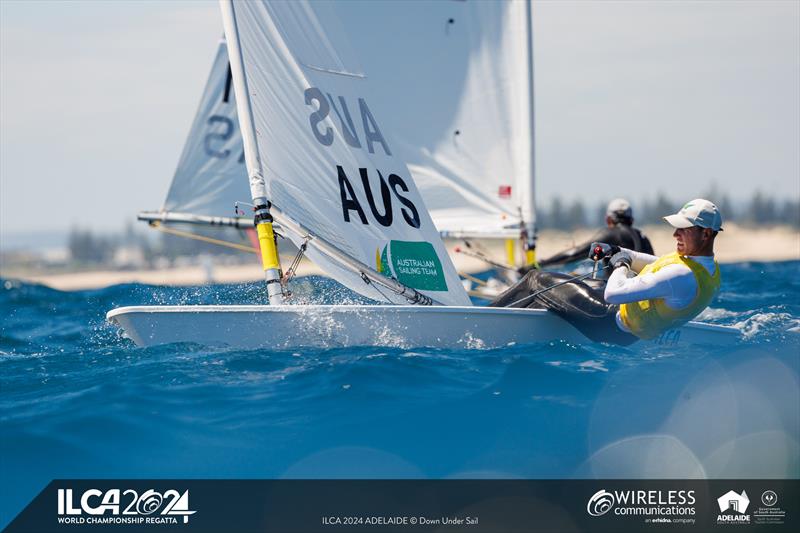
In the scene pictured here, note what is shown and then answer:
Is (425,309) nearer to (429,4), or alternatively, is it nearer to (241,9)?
(241,9)

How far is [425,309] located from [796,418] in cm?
225

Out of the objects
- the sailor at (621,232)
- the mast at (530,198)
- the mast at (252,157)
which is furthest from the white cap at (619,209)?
the mast at (252,157)

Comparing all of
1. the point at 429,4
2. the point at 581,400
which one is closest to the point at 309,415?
the point at 581,400

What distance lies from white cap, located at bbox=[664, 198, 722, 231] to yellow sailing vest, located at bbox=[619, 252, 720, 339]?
23 centimetres

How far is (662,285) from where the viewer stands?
5633 millimetres

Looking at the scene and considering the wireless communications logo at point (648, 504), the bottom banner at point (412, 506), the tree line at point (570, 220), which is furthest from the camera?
the tree line at point (570, 220)

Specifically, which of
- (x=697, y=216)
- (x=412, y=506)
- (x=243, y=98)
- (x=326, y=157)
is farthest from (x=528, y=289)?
(x=412, y=506)

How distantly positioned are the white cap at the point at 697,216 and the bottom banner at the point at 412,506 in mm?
1528

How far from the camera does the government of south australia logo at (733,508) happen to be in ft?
14.9

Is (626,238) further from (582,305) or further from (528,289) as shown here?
(582,305)

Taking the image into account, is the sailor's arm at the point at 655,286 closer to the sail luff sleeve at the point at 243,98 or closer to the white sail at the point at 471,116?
the sail luff sleeve at the point at 243,98

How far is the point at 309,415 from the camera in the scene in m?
5.24

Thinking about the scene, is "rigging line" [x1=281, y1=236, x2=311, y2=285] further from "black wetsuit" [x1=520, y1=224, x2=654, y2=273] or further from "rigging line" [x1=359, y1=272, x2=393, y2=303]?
"black wetsuit" [x1=520, y1=224, x2=654, y2=273]

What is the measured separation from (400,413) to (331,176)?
212cm
